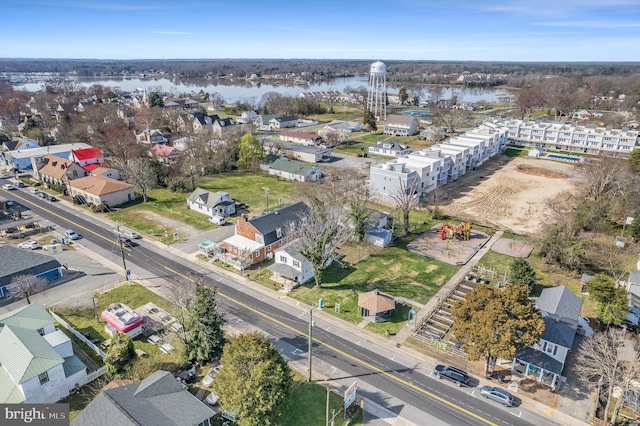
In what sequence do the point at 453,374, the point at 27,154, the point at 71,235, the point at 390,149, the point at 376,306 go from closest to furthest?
the point at 453,374 → the point at 376,306 → the point at 71,235 → the point at 27,154 → the point at 390,149

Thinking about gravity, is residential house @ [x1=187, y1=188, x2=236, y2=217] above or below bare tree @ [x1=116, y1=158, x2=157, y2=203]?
below

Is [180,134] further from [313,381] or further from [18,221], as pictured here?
[313,381]

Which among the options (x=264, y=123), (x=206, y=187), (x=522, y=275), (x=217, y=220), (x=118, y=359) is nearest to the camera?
(x=118, y=359)

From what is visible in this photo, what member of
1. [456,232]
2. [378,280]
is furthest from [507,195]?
[378,280]

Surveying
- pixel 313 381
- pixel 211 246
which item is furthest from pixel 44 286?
pixel 313 381

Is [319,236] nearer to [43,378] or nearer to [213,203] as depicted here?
[213,203]

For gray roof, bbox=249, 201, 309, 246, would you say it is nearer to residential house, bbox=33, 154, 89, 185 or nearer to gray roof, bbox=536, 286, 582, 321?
gray roof, bbox=536, 286, 582, 321

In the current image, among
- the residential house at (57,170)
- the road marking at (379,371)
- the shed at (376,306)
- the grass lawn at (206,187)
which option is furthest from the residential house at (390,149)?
the road marking at (379,371)

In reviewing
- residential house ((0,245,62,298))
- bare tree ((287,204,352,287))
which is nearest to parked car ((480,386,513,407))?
bare tree ((287,204,352,287))
